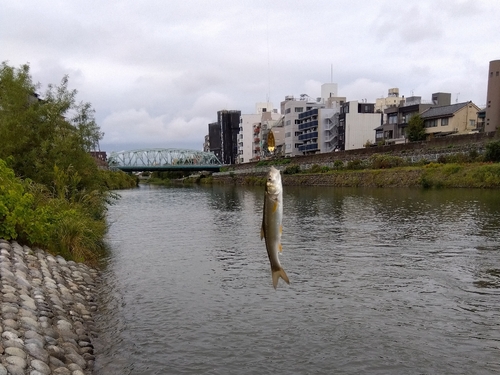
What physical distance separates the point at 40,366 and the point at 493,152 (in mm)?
57176

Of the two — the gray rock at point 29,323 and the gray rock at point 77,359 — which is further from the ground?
the gray rock at point 29,323

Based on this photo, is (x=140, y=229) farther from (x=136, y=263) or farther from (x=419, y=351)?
(x=419, y=351)

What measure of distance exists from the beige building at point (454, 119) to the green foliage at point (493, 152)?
23014mm

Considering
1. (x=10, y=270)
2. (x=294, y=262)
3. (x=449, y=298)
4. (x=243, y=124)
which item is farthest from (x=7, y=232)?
(x=243, y=124)

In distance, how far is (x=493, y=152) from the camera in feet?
172

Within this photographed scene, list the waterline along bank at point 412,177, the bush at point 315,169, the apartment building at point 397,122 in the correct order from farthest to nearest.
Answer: the apartment building at point 397,122, the bush at point 315,169, the waterline along bank at point 412,177

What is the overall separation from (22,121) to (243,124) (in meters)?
125

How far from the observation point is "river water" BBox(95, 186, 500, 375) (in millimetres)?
8992

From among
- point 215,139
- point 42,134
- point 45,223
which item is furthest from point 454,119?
point 215,139

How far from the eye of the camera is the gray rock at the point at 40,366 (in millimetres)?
6790

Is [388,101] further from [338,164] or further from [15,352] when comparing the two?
[15,352]

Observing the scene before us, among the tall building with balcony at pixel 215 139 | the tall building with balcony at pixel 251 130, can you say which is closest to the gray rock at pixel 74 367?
the tall building with balcony at pixel 251 130

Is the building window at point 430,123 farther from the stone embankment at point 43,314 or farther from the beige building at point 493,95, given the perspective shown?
the stone embankment at point 43,314

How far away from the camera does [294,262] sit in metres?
17.3
